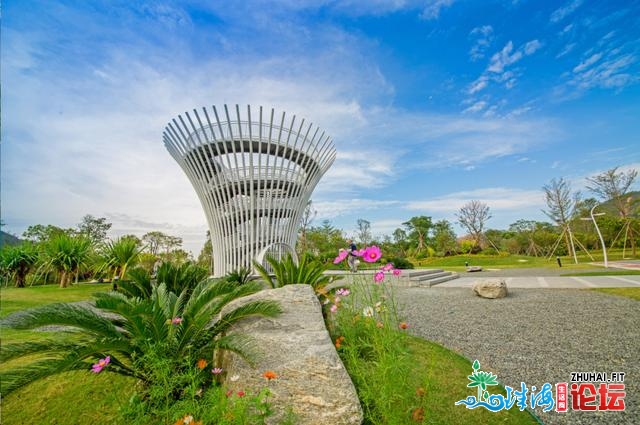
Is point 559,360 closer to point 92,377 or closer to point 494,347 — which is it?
point 494,347

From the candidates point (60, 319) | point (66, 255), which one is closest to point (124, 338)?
point (60, 319)

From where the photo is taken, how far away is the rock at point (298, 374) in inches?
75.7

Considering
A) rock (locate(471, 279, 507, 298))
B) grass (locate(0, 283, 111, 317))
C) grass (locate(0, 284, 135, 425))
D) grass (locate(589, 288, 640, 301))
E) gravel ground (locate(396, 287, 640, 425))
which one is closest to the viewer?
grass (locate(0, 284, 135, 425))

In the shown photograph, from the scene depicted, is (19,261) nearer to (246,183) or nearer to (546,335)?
(246,183)

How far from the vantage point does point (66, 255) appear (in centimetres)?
1329

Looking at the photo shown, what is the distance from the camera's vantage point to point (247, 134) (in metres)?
15.9

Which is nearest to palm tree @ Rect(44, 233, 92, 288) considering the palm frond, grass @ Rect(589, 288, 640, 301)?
the palm frond

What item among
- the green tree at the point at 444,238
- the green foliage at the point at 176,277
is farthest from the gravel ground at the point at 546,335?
the green tree at the point at 444,238

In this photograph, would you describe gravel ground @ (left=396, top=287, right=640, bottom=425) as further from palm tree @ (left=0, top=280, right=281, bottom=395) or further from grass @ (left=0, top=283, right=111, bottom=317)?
grass @ (left=0, top=283, right=111, bottom=317)

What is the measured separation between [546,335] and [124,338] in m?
5.87

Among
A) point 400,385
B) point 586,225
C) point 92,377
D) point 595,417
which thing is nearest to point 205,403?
point 400,385

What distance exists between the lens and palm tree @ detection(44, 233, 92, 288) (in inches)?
523

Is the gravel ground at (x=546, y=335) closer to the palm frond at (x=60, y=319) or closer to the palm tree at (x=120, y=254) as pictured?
the palm frond at (x=60, y=319)

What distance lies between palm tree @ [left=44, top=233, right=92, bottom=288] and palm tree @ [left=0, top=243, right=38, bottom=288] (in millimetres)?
3511
